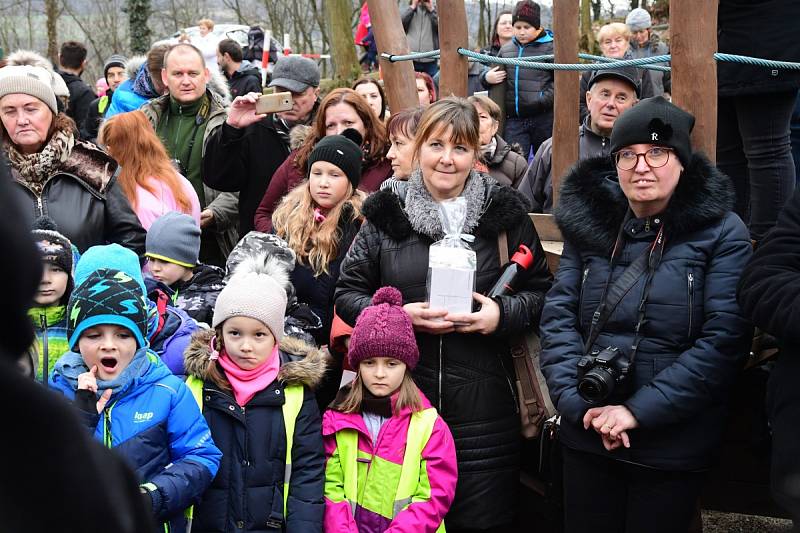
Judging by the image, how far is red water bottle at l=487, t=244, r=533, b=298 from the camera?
3.89m

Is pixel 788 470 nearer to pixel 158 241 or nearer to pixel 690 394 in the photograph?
pixel 690 394

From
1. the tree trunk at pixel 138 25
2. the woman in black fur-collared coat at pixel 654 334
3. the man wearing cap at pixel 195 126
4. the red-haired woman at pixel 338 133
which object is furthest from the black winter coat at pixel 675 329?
the tree trunk at pixel 138 25

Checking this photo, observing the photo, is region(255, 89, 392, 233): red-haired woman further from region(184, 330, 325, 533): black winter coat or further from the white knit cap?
region(184, 330, 325, 533): black winter coat

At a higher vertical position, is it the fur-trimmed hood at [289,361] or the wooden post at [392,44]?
the wooden post at [392,44]

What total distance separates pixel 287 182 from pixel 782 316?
2934 millimetres

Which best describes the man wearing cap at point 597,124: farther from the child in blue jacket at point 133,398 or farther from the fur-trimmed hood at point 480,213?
the child in blue jacket at point 133,398

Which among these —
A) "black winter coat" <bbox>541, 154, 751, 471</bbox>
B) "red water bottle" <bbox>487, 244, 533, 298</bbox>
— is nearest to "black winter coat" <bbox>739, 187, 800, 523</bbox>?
"black winter coat" <bbox>541, 154, 751, 471</bbox>

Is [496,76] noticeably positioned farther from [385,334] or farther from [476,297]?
[385,334]

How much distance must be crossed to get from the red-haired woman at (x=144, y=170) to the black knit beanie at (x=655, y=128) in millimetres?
2527

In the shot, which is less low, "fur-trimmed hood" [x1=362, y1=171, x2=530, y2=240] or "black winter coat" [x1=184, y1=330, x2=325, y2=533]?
"fur-trimmed hood" [x1=362, y1=171, x2=530, y2=240]

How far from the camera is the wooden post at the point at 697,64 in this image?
3.78 m

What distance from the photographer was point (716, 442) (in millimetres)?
3412

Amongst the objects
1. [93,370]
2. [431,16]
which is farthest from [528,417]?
[431,16]

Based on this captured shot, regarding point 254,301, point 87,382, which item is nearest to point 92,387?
point 87,382
